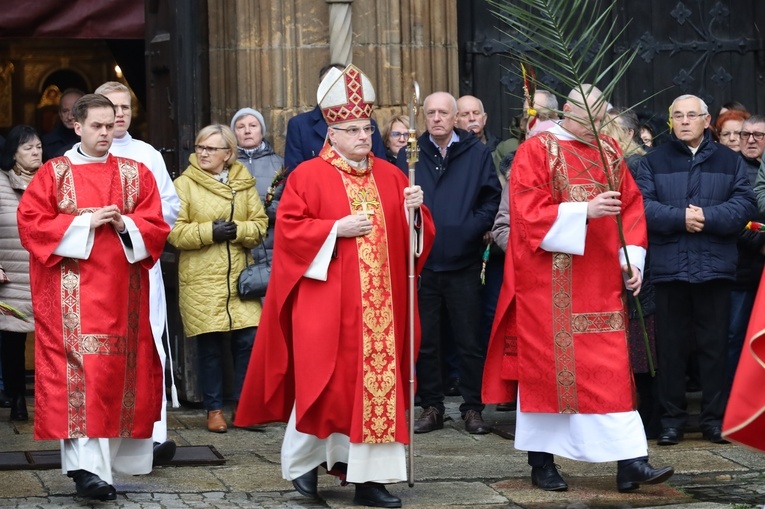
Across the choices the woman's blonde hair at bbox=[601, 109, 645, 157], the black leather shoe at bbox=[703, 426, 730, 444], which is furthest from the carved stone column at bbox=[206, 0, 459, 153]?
the black leather shoe at bbox=[703, 426, 730, 444]

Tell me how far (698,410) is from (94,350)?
409 centimetres

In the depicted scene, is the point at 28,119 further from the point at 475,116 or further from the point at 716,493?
the point at 716,493

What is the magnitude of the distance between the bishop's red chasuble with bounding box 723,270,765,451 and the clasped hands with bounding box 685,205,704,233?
4.11 meters

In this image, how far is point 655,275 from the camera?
895 cm

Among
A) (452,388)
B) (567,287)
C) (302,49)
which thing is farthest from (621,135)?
(302,49)

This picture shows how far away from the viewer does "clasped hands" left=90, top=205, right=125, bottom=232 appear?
7395 millimetres

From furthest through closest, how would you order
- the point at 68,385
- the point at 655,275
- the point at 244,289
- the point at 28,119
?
the point at 28,119 → the point at 244,289 → the point at 655,275 → the point at 68,385

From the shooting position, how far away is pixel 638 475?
7.54 metres

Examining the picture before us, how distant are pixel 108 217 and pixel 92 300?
1.27ft

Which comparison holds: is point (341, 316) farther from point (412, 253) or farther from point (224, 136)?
point (224, 136)

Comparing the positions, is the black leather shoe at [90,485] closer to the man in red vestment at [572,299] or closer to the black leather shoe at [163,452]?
the black leather shoe at [163,452]

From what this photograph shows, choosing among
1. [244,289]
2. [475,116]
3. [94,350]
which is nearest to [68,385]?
[94,350]

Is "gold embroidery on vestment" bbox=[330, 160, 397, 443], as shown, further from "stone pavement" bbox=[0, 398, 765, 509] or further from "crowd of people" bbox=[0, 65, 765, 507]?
"stone pavement" bbox=[0, 398, 765, 509]

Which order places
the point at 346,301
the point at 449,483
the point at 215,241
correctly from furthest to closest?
the point at 215,241, the point at 449,483, the point at 346,301
